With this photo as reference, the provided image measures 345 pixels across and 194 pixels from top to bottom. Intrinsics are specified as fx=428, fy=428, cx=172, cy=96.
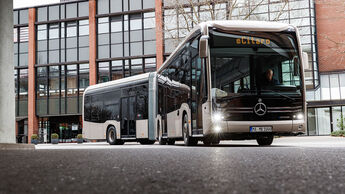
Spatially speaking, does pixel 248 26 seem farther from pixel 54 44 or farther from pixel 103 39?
pixel 54 44

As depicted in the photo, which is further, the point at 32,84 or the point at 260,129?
the point at 32,84

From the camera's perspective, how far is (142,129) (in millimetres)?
20031

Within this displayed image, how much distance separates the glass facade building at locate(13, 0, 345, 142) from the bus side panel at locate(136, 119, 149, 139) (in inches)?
567

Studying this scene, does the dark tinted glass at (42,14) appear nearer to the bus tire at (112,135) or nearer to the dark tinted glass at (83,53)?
the dark tinted glass at (83,53)

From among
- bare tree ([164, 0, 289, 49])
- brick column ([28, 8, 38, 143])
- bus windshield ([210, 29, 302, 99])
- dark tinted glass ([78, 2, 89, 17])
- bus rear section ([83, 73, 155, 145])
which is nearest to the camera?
bus windshield ([210, 29, 302, 99])

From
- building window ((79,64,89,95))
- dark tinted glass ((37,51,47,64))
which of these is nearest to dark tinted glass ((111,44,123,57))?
building window ((79,64,89,95))

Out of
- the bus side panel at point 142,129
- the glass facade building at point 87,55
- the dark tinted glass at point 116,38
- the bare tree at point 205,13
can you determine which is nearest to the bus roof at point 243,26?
the bus side panel at point 142,129

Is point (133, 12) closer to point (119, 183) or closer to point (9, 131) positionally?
point (9, 131)

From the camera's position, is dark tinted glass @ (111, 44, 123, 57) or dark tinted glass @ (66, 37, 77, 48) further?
dark tinted glass @ (66, 37, 77, 48)

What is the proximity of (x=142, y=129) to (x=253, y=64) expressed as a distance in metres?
9.14

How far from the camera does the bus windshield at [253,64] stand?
11820mm

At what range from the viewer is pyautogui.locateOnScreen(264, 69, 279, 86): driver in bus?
470 inches

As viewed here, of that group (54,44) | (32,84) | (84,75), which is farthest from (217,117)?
(32,84)

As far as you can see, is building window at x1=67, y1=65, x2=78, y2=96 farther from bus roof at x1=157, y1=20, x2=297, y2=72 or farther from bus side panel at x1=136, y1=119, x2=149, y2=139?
bus roof at x1=157, y1=20, x2=297, y2=72
